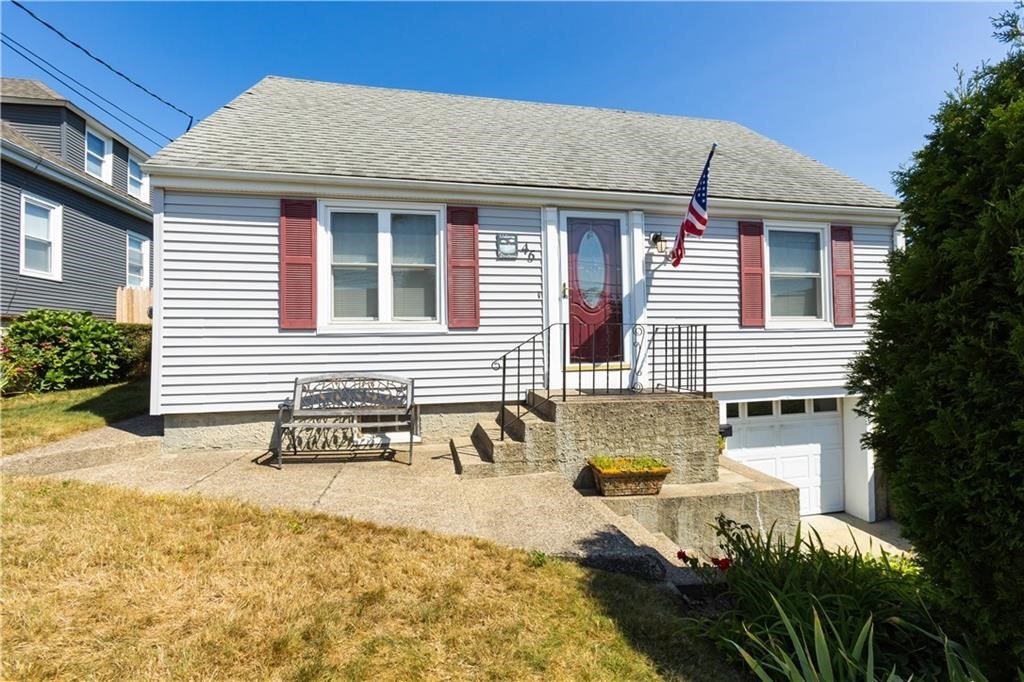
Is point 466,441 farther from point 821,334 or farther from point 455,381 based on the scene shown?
point 821,334

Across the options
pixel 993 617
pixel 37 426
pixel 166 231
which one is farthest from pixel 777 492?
pixel 37 426

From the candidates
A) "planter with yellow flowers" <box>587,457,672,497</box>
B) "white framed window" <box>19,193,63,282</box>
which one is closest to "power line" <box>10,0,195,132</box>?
"white framed window" <box>19,193,63,282</box>

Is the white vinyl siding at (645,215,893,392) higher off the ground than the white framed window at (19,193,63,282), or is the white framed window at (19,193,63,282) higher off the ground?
the white framed window at (19,193,63,282)

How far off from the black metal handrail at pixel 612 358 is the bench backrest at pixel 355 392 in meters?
1.31

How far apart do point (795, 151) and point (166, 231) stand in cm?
1132

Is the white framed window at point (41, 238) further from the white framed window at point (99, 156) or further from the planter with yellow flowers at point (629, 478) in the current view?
the planter with yellow flowers at point (629, 478)

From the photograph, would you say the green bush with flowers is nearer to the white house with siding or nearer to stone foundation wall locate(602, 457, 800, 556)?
stone foundation wall locate(602, 457, 800, 556)

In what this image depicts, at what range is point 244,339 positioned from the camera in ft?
18.5

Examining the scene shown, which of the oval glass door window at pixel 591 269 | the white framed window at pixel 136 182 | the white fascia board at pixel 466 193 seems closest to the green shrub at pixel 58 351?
the white fascia board at pixel 466 193

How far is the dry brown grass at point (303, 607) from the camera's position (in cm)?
208

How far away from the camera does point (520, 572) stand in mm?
2910

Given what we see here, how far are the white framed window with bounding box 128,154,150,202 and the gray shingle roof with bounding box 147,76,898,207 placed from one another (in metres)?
9.58

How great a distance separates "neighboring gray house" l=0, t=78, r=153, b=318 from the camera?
9539 millimetres

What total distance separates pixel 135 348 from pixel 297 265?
616 cm
